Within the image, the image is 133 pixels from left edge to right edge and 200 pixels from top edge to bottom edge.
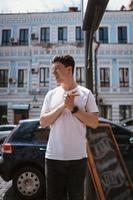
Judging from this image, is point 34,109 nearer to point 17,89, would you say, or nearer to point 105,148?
point 17,89

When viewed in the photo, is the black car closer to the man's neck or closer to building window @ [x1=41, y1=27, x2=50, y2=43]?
the man's neck

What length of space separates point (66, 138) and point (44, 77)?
28.4 meters

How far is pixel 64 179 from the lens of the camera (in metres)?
3.11

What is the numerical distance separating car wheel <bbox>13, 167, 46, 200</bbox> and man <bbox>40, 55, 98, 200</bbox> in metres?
3.59

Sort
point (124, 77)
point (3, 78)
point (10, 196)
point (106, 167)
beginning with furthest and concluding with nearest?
point (3, 78), point (124, 77), point (10, 196), point (106, 167)

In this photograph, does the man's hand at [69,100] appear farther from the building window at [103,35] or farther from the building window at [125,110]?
the building window at [103,35]

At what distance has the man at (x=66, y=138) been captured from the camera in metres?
3.04

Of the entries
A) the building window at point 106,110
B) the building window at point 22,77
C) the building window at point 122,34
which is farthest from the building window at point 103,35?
the building window at point 22,77

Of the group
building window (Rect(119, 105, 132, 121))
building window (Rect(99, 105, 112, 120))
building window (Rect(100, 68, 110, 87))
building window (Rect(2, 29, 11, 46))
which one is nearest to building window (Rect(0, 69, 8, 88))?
building window (Rect(2, 29, 11, 46))

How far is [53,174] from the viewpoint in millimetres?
3084

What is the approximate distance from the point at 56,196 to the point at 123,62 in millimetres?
29107

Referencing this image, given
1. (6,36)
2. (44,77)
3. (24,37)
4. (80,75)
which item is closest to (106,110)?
(80,75)

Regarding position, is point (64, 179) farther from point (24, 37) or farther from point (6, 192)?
point (24, 37)

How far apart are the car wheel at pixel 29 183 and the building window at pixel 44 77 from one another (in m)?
24.6
